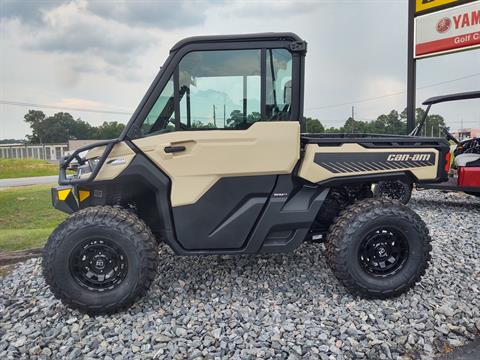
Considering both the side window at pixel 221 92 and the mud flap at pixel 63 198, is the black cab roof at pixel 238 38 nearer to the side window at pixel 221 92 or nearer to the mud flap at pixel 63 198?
the side window at pixel 221 92

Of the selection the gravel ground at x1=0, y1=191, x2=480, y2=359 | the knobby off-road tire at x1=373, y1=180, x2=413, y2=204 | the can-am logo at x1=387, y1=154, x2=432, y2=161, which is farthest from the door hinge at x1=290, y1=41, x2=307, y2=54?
the knobby off-road tire at x1=373, y1=180, x2=413, y2=204

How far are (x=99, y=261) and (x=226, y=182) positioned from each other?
118cm

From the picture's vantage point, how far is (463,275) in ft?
11.5

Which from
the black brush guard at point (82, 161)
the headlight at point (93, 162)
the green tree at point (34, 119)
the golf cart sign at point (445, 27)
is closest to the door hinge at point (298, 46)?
the black brush guard at point (82, 161)

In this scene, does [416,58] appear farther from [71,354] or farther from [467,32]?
[71,354]

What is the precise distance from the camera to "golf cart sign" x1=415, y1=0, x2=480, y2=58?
25.3 feet

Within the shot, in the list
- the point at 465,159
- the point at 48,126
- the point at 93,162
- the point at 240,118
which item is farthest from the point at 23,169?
the point at 48,126

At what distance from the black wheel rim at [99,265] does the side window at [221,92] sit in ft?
3.68

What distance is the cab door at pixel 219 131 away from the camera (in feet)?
9.59

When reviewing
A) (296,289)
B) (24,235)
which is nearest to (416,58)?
(296,289)

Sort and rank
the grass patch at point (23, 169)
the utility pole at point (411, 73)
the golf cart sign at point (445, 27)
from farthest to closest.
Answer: the grass patch at point (23, 169), the utility pole at point (411, 73), the golf cart sign at point (445, 27)

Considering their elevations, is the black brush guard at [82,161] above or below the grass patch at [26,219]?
above

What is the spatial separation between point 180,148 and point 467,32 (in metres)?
7.81

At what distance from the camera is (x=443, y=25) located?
8031 mm
